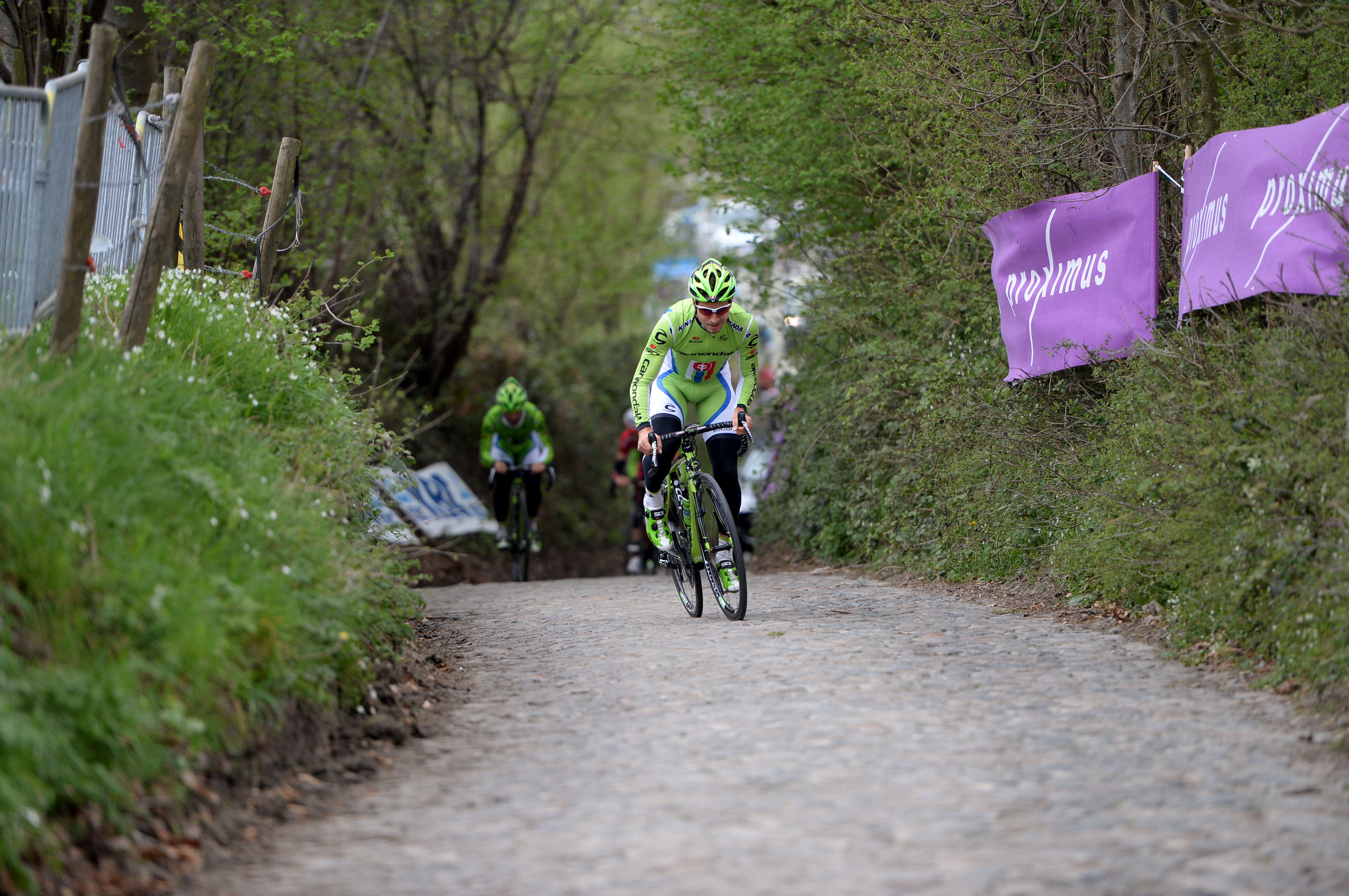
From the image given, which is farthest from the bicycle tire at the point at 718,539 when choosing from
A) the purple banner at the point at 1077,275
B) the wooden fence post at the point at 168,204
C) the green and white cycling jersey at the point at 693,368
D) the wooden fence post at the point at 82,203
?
the wooden fence post at the point at 82,203

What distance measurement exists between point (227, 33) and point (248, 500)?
9645 mm

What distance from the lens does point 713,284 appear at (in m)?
8.66

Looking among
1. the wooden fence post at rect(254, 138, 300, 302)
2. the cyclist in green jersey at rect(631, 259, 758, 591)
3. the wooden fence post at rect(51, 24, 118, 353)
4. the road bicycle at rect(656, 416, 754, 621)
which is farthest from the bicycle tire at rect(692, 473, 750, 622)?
the wooden fence post at rect(51, 24, 118, 353)

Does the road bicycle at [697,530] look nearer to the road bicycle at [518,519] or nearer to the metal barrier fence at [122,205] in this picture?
the metal barrier fence at [122,205]

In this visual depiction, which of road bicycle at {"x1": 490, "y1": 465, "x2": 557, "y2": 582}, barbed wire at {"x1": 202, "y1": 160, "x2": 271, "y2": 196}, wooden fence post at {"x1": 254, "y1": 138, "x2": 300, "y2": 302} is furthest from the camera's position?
road bicycle at {"x1": 490, "y1": 465, "x2": 557, "y2": 582}

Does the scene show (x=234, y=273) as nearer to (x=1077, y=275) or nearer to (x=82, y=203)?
(x=82, y=203)

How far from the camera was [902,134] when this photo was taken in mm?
12516

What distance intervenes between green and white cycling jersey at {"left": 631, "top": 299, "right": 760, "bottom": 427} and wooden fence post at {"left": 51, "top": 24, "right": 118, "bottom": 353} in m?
3.81

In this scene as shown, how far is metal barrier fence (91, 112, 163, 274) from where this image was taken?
8.41m

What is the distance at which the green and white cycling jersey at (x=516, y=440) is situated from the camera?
1620 centimetres

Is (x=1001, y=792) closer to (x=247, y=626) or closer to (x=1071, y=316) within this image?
(x=247, y=626)

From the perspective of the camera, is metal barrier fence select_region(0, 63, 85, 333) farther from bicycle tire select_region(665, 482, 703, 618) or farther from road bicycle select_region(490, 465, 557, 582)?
road bicycle select_region(490, 465, 557, 582)

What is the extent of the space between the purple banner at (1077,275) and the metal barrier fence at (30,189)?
6.44 meters

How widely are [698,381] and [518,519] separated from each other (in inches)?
309
